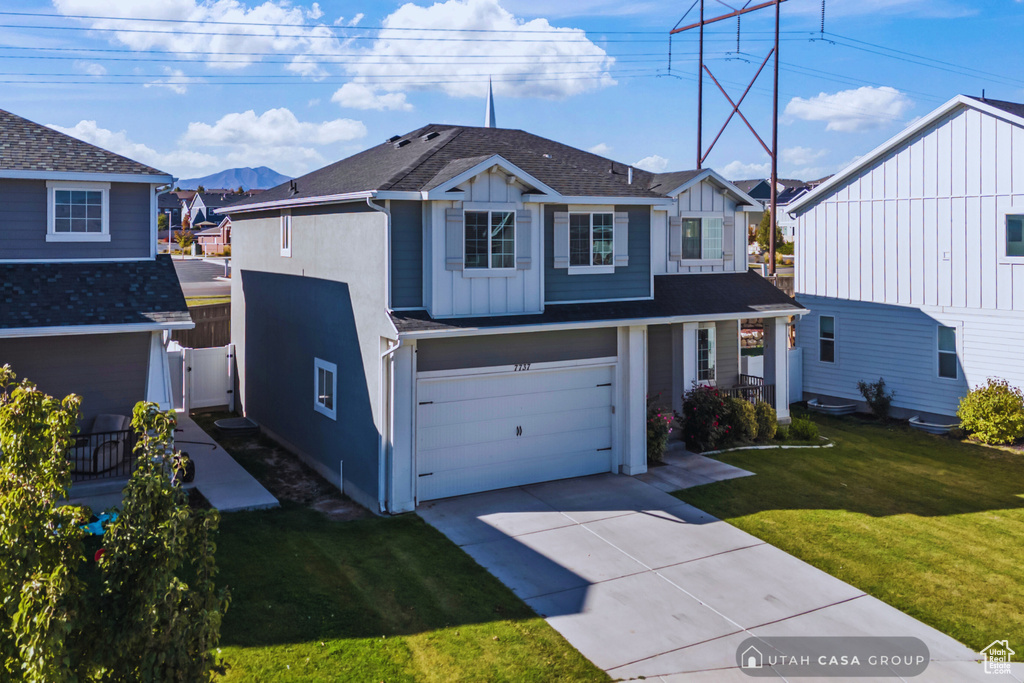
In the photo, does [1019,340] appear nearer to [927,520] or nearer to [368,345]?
[927,520]

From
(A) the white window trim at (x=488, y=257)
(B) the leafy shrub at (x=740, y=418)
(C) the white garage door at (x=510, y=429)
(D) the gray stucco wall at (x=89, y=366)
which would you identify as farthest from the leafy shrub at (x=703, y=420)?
(D) the gray stucco wall at (x=89, y=366)

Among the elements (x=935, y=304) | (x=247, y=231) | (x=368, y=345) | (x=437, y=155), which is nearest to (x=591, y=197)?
(x=437, y=155)

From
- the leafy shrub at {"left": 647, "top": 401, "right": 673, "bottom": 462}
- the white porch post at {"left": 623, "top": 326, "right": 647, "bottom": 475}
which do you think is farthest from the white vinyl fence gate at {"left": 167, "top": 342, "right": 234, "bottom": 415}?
the leafy shrub at {"left": 647, "top": 401, "right": 673, "bottom": 462}

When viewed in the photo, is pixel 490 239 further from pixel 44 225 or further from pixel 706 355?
pixel 44 225

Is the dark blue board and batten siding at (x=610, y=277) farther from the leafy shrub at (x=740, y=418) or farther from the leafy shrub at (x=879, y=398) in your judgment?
the leafy shrub at (x=879, y=398)

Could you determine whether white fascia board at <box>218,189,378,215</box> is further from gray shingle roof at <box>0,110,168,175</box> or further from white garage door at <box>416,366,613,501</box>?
white garage door at <box>416,366,613,501</box>

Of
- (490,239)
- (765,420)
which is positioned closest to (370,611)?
(490,239)
